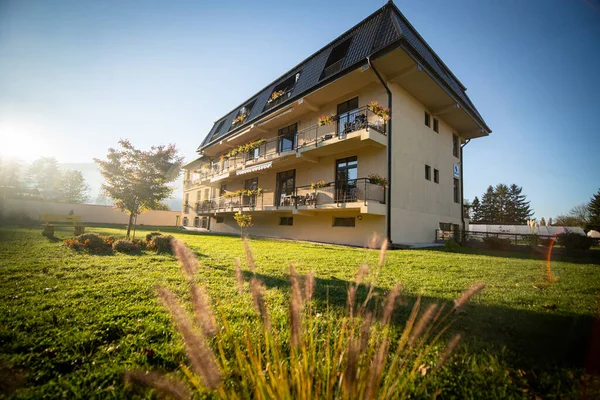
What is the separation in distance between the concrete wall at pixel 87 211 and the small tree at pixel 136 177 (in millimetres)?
16182

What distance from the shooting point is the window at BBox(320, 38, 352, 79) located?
1256 cm

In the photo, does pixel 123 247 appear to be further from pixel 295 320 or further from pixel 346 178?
pixel 346 178

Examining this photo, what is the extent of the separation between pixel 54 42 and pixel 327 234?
12.3 m

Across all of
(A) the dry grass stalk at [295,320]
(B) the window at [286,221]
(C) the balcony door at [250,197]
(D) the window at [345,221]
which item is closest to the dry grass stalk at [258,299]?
(A) the dry grass stalk at [295,320]

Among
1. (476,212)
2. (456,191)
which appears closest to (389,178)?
(456,191)

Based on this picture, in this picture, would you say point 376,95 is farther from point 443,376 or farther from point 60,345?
point 60,345

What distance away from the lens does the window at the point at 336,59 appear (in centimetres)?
1256

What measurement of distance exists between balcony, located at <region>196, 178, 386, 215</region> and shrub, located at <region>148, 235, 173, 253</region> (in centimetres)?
678

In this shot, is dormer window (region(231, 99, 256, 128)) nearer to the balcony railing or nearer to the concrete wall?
the balcony railing

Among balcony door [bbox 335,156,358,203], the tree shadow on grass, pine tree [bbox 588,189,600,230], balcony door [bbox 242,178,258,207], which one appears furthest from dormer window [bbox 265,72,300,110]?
pine tree [bbox 588,189,600,230]

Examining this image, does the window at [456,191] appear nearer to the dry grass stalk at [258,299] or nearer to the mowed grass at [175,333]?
the mowed grass at [175,333]

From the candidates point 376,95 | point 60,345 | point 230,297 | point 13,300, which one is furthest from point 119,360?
point 376,95

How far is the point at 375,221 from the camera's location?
11.2 meters

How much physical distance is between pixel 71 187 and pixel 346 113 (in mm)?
66529
